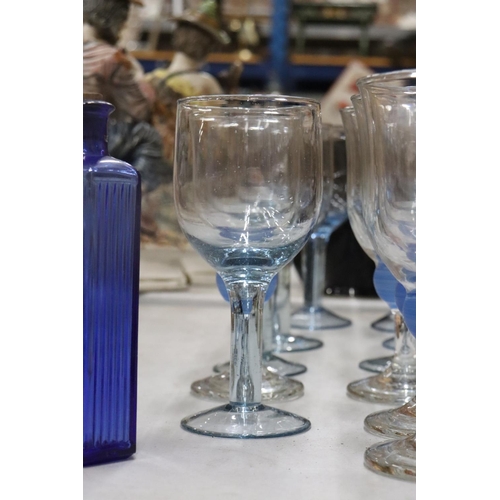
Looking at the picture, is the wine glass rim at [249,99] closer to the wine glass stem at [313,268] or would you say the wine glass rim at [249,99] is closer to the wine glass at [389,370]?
the wine glass at [389,370]

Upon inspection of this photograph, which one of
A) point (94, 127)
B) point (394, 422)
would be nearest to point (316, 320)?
point (394, 422)

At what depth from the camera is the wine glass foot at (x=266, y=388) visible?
2.06ft

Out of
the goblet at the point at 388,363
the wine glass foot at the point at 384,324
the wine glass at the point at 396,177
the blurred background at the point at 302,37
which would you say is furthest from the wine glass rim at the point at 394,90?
the blurred background at the point at 302,37

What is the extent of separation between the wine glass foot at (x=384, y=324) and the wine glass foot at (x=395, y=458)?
471 mm

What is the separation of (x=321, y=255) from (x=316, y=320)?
8cm

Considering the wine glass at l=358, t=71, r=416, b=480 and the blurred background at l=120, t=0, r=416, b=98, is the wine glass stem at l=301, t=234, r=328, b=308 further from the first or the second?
the blurred background at l=120, t=0, r=416, b=98

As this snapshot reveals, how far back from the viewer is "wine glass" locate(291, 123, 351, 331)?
3.05 feet

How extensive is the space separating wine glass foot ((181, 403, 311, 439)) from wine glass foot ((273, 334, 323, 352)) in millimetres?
281

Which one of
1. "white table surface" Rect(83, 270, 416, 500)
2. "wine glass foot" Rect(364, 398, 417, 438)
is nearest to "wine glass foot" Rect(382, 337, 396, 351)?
"white table surface" Rect(83, 270, 416, 500)

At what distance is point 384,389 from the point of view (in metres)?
0.64

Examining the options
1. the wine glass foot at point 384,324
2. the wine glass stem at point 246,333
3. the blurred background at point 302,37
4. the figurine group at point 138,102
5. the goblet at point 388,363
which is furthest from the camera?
the blurred background at point 302,37

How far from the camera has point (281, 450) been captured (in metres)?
0.49

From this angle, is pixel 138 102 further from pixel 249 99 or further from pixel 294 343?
pixel 249 99
